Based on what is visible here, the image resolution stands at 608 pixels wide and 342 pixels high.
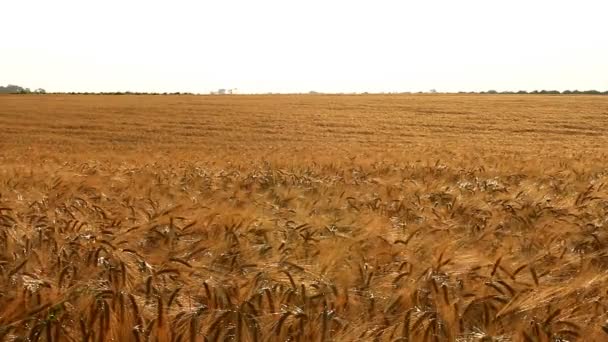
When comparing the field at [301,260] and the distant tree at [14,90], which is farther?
the distant tree at [14,90]

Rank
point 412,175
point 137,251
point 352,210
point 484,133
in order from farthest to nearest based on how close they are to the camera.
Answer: point 484,133, point 412,175, point 352,210, point 137,251

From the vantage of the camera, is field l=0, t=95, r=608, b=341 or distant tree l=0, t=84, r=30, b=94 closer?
field l=0, t=95, r=608, b=341

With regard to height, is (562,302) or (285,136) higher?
(562,302)

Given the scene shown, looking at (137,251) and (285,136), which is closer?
(137,251)

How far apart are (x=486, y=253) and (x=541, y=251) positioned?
23 centimetres

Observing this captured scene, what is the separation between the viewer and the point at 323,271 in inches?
77.7

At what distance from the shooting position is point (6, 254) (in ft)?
6.70

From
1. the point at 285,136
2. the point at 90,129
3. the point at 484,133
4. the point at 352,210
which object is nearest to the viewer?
the point at 352,210

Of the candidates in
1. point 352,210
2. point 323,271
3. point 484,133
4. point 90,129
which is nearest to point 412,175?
point 352,210

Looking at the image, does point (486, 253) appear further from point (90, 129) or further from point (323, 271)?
point (90, 129)

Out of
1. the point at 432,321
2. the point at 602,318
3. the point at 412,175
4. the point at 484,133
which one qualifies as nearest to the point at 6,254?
the point at 432,321

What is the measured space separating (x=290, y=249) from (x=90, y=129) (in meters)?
25.9

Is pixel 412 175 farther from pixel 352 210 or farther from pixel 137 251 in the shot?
pixel 137 251

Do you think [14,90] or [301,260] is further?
[14,90]
